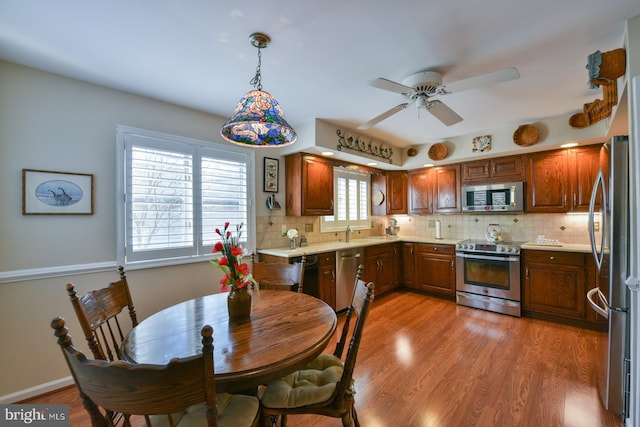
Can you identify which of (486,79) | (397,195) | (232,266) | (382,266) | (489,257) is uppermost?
(486,79)

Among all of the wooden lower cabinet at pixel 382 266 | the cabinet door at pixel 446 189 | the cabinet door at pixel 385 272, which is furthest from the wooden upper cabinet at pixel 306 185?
the cabinet door at pixel 446 189

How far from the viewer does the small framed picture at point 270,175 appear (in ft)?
10.9

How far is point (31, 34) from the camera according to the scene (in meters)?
1.62

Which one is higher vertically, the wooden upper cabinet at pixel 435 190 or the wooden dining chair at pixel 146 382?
the wooden upper cabinet at pixel 435 190

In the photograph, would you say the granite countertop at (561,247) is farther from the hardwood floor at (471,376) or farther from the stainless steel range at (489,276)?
the hardwood floor at (471,376)

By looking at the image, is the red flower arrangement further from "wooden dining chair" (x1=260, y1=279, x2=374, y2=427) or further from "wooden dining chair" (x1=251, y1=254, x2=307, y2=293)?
"wooden dining chair" (x1=251, y1=254, x2=307, y2=293)

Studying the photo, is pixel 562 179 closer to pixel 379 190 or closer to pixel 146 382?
pixel 379 190

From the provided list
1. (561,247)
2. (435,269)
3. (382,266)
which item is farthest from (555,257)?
(382,266)

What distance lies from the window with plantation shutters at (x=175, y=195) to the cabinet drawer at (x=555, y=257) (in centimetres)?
355

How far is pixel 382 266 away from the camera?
4109mm

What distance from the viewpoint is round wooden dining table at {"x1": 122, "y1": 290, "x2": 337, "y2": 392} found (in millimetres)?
1012

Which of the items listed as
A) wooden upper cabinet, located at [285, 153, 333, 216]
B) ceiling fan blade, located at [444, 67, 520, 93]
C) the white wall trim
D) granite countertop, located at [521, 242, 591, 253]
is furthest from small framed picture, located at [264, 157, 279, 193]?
granite countertop, located at [521, 242, 591, 253]

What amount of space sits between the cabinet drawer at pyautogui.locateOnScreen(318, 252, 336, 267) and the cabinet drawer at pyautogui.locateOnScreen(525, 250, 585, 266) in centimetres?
244

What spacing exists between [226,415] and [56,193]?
2122 mm
